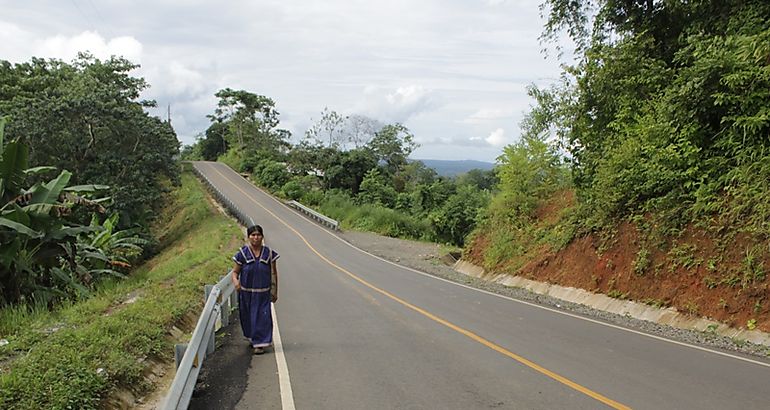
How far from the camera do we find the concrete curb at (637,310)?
9.90 meters

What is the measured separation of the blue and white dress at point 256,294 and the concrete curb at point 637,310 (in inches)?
321

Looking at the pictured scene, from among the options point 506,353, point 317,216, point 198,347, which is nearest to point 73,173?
point 317,216

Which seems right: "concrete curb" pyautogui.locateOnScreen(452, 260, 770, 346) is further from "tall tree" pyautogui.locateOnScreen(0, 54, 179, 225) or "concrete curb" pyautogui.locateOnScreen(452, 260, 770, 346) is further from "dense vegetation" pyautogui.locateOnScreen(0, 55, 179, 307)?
"tall tree" pyautogui.locateOnScreen(0, 54, 179, 225)

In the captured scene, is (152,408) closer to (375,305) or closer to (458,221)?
(375,305)

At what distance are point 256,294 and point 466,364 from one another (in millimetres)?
3009

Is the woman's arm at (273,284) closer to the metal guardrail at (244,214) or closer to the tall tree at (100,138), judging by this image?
the tall tree at (100,138)

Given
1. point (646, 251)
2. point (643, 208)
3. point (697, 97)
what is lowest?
point (646, 251)

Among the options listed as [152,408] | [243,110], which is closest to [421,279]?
[152,408]

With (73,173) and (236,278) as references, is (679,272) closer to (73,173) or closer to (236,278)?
(236,278)

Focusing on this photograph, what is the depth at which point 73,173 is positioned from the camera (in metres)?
30.3

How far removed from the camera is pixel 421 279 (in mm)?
18375

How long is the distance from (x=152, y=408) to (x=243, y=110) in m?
81.1

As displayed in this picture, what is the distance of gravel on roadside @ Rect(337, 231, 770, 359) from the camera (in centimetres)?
921

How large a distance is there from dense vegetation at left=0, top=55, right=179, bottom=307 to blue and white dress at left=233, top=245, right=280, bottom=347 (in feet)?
21.3
